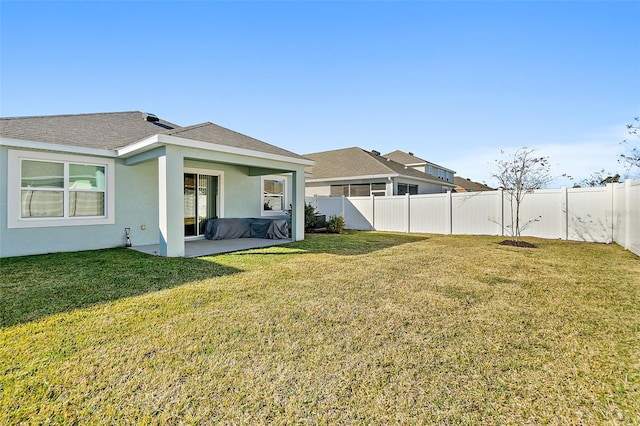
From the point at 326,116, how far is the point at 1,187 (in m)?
12.3

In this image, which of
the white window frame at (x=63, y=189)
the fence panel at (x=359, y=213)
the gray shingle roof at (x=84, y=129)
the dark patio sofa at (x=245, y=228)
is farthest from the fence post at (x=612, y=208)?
the white window frame at (x=63, y=189)

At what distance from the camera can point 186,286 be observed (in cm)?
522

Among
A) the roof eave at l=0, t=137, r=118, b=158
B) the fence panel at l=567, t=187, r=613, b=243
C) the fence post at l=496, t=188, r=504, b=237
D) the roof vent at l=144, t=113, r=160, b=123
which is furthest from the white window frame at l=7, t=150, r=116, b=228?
the fence panel at l=567, t=187, r=613, b=243

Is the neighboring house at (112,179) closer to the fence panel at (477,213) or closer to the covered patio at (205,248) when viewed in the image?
the covered patio at (205,248)

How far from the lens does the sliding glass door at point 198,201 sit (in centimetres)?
1116

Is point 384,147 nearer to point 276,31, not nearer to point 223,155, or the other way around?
point 276,31

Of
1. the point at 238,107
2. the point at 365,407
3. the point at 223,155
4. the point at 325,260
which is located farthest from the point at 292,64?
the point at 365,407

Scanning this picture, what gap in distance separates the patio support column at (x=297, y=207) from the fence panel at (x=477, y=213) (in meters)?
7.29

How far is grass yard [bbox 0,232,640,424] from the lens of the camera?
2207mm

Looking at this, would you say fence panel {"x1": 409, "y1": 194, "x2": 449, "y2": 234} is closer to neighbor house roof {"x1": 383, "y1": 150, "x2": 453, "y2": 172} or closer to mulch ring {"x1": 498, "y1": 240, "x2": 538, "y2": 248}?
mulch ring {"x1": 498, "y1": 240, "x2": 538, "y2": 248}

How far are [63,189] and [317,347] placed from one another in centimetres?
889

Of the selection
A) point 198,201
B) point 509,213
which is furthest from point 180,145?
point 509,213

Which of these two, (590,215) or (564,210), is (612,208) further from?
(564,210)

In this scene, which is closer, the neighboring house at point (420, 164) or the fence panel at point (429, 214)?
the fence panel at point (429, 214)
